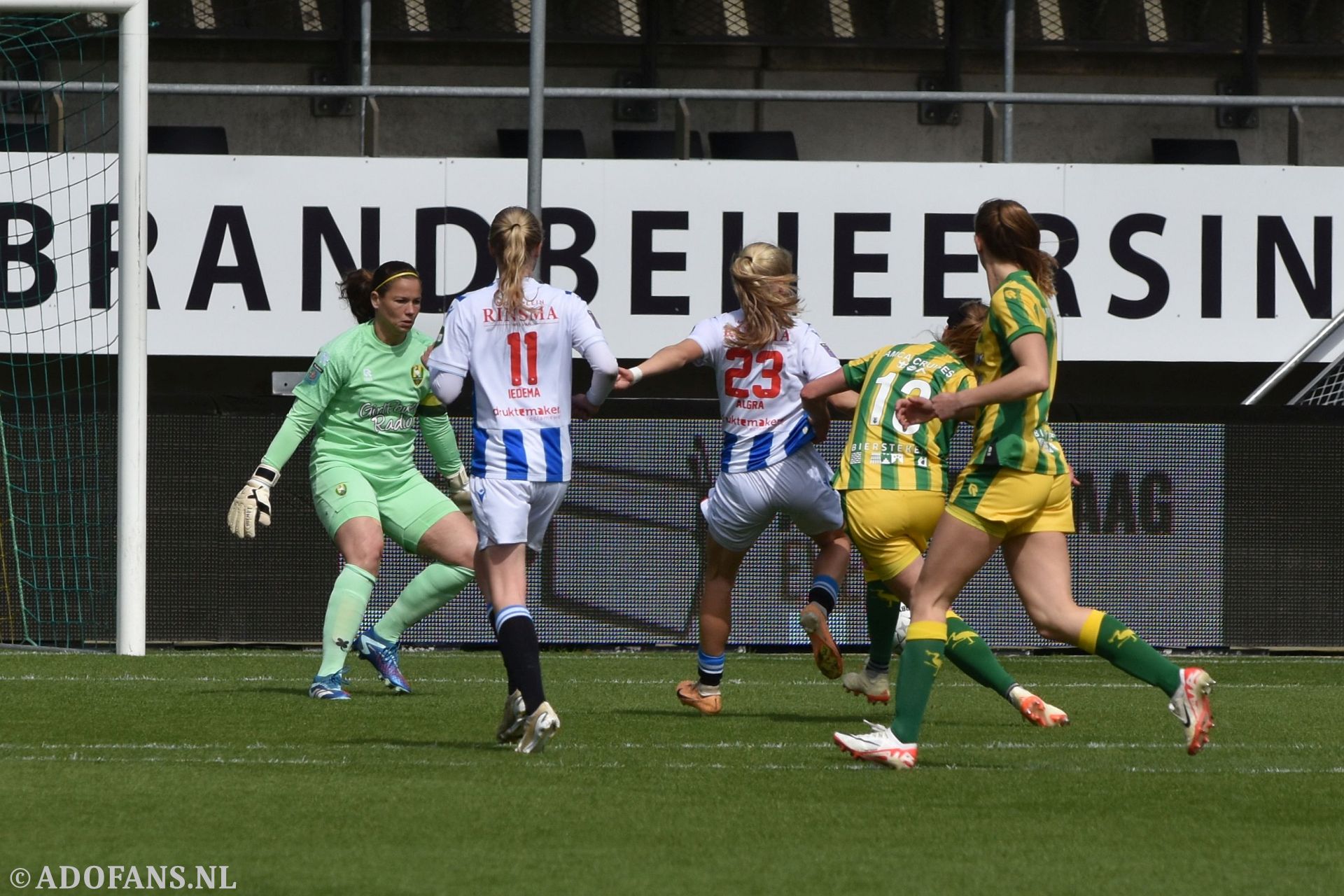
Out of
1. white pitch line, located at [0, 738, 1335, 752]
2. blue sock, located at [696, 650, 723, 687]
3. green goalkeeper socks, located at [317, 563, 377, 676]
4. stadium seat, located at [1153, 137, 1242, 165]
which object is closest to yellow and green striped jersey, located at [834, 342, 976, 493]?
blue sock, located at [696, 650, 723, 687]

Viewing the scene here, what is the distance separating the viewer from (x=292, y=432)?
8.48 metres

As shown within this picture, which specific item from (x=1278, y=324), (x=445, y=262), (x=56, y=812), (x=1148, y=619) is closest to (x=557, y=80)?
(x=445, y=262)

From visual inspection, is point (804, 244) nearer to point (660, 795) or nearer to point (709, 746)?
point (709, 746)

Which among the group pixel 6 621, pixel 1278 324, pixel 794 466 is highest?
pixel 1278 324

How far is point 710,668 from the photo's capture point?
8.24 meters

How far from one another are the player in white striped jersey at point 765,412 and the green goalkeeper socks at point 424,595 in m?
1.27

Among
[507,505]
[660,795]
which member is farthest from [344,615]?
[660,795]

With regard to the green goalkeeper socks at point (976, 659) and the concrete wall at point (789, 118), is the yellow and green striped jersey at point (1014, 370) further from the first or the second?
the concrete wall at point (789, 118)

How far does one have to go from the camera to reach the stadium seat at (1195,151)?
1845cm

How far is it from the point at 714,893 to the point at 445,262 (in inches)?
409

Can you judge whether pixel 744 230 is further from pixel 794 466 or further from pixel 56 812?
pixel 56 812

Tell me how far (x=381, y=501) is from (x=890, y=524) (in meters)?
2.30

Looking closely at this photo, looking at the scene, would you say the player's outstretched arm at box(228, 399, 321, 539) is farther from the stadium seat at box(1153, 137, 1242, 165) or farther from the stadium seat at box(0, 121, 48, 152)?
the stadium seat at box(1153, 137, 1242, 165)

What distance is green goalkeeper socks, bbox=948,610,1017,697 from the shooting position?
299 inches
